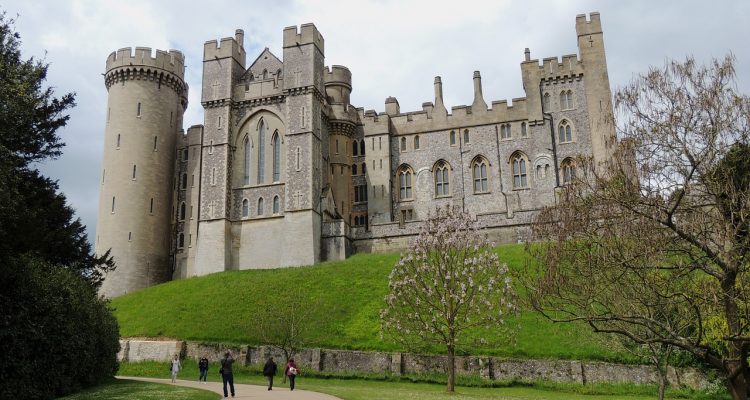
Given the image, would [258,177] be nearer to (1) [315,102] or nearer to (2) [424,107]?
(1) [315,102]

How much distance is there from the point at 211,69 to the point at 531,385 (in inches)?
1397

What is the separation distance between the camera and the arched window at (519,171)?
47688 millimetres

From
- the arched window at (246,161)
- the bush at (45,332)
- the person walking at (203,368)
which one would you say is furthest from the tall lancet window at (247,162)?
the bush at (45,332)

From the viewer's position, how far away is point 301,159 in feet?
149

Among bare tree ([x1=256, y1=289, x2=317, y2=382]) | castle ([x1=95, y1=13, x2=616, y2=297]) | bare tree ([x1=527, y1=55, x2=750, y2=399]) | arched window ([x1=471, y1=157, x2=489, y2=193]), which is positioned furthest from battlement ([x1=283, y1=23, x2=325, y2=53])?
bare tree ([x1=527, y1=55, x2=750, y2=399])

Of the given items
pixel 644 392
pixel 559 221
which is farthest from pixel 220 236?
pixel 559 221

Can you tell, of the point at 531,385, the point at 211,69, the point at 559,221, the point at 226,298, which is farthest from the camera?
the point at 211,69

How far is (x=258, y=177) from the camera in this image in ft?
155

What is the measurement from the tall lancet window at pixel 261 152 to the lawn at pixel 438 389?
68.4 feet

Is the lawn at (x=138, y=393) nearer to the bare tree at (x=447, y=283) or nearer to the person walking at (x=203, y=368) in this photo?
the person walking at (x=203, y=368)

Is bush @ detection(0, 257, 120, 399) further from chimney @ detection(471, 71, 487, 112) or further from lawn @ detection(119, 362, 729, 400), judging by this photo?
chimney @ detection(471, 71, 487, 112)

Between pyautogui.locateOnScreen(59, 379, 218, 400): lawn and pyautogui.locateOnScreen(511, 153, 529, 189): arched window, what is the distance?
32993mm

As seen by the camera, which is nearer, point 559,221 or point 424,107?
point 559,221

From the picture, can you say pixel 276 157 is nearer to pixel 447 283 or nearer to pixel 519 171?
pixel 519 171
